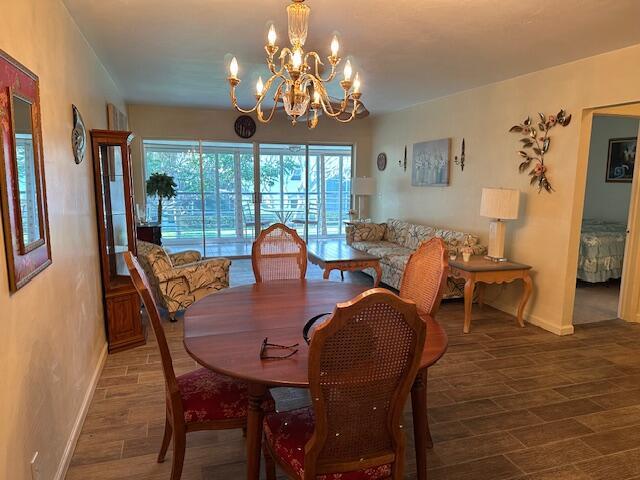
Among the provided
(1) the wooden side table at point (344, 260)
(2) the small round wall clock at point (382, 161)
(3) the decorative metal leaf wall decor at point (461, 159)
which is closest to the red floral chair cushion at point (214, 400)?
(1) the wooden side table at point (344, 260)

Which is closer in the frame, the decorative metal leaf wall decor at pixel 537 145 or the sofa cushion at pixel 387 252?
the decorative metal leaf wall decor at pixel 537 145

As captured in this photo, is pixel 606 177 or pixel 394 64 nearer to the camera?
pixel 394 64

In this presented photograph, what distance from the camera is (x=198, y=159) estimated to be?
279 inches

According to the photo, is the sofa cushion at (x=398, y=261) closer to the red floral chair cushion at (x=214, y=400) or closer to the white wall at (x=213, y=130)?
the white wall at (x=213, y=130)

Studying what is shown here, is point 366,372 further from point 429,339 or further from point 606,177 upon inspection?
point 606,177

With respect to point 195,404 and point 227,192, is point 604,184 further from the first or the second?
point 195,404

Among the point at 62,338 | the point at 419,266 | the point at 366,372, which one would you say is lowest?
the point at 62,338

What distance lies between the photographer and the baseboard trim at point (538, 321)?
4012mm

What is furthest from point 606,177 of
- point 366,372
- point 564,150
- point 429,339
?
point 366,372

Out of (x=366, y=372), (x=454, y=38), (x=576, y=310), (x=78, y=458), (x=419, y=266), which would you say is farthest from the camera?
(x=576, y=310)

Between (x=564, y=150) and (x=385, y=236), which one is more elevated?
(x=564, y=150)

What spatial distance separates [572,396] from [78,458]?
3032 millimetres

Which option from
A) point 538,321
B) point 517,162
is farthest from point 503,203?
point 538,321

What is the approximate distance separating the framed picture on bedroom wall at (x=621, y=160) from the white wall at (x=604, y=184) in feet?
0.21
